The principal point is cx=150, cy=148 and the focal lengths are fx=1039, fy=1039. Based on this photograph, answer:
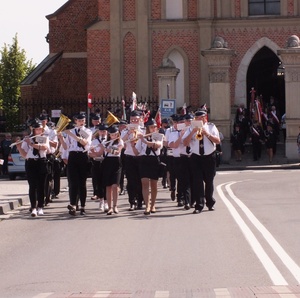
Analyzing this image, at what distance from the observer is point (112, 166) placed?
2066 centimetres

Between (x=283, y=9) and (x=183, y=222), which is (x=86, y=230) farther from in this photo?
(x=283, y=9)

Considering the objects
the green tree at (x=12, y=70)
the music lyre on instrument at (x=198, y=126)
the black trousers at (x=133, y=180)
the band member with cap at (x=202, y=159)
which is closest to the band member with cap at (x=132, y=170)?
the black trousers at (x=133, y=180)

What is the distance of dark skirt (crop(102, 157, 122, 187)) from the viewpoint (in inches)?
810

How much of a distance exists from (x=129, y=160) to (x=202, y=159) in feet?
6.40

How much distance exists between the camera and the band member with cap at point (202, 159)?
20219mm

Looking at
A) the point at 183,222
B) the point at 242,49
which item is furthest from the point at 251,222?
the point at 242,49

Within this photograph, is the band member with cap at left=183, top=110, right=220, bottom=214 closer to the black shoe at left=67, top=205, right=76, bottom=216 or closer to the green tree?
the black shoe at left=67, top=205, right=76, bottom=216

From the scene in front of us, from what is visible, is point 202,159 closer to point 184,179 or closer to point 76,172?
point 184,179

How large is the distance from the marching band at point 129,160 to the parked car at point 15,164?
15.9m

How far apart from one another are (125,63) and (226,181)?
1943cm

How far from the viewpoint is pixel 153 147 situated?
812 inches

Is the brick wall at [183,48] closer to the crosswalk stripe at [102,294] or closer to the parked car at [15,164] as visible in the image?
the parked car at [15,164]

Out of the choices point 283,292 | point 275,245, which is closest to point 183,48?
point 275,245

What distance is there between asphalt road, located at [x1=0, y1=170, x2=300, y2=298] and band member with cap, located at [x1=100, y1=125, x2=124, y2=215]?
388mm
